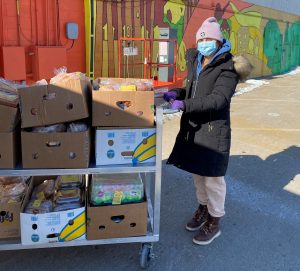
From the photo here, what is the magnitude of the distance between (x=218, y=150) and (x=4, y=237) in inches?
67.7

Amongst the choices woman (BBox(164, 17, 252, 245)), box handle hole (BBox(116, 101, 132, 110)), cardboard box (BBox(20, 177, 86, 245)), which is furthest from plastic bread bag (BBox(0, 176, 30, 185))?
woman (BBox(164, 17, 252, 245))

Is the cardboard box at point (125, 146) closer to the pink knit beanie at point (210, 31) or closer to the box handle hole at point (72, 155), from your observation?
the box handle hole at point (72, 155)

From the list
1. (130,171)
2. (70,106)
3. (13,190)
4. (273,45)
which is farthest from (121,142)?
(273,45)

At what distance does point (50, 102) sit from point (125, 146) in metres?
0.59

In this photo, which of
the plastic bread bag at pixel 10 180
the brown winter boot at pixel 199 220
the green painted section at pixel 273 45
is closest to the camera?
the plastic bread bag at pixel 10 180

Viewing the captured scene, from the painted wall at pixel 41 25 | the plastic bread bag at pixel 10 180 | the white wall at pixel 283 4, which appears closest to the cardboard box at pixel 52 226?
the plastic bread bag at pixel 10 180

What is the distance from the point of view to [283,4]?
20.1m

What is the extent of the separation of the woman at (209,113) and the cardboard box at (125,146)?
0.31 meters

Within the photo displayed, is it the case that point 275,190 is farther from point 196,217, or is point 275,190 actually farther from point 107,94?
point 107,94

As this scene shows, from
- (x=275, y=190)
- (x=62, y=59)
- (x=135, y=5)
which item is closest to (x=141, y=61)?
(x=135, y=5)

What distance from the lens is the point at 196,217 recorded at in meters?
3.44

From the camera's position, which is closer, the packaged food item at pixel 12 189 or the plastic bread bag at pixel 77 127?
the plastic bread bag at pixel 77 127

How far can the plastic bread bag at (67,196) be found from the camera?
2.80 meters

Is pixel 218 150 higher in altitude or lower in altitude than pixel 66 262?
higher
